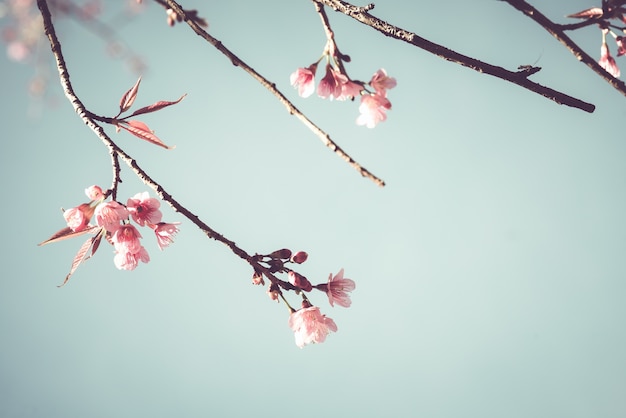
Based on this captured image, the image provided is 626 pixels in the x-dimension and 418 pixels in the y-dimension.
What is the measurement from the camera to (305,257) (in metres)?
1.09

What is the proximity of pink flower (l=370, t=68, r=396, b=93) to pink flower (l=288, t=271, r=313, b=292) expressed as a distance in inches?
29.3

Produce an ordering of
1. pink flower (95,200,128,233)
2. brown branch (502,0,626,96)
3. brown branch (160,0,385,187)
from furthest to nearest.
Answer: pink flower (95,200,128,233) → brown branch (502,0,626,96) → brown branch (160,0,385,187)

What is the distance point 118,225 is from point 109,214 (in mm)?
41

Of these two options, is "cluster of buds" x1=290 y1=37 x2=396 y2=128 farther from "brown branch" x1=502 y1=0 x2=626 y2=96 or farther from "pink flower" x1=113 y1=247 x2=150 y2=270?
"pink flower" x1=113 y1=247 x2=150 y2=270

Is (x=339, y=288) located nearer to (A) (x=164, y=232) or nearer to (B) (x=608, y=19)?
(A) (x=164, y=232)

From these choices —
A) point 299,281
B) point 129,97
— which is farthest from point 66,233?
point 299,281

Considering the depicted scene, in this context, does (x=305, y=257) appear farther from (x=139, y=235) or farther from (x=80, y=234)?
(x=80, y=234)

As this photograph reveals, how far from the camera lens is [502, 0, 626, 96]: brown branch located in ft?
2.24

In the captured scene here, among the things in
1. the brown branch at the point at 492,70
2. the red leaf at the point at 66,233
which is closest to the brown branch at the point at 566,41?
the brown branch at the point at 492,70

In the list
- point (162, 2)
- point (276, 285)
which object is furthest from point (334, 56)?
point (276, 285)

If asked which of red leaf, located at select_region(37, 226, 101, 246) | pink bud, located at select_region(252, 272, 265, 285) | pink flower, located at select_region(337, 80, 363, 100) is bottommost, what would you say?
pink bud, located at select_region(252, 272, 265, 285)

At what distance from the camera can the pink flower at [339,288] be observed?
1.14 metres

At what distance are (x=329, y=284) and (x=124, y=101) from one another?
2.49 feet

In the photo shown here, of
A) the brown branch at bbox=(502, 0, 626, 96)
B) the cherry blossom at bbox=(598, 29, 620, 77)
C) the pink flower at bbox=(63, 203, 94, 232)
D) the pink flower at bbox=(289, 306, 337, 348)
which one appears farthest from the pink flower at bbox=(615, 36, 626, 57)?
the pink flower at bbox=(63, 203, 94, 232)
